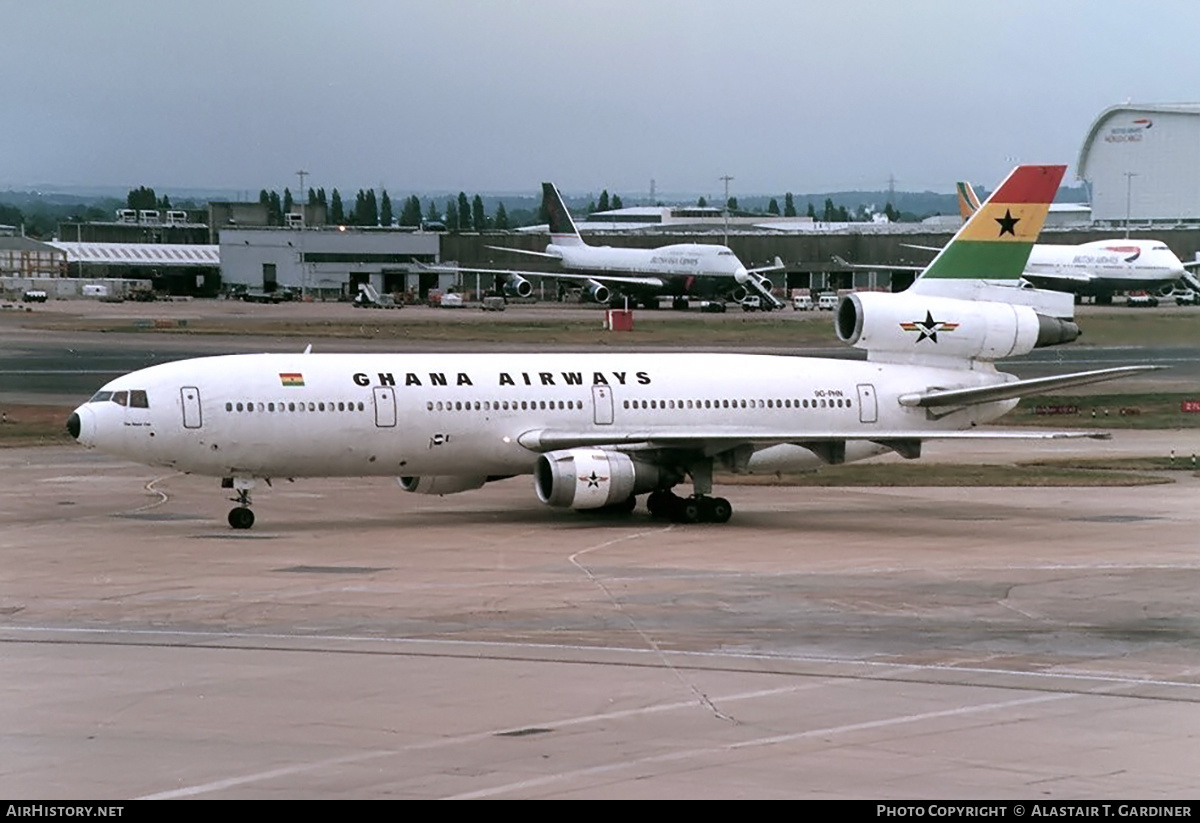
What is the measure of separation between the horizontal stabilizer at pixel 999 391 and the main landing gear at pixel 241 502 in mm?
18641

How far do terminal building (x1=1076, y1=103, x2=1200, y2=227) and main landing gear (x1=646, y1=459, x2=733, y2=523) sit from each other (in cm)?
9768

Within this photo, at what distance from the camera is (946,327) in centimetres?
5009

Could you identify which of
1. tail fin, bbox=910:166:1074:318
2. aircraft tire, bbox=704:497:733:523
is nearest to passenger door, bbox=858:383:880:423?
tail fin, bbox=910:166:1074:318

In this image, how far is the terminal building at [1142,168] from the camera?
5536 inches

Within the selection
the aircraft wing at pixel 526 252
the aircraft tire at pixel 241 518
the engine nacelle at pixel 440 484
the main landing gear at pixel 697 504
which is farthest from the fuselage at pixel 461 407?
the aircraft wing at pixel 526 252

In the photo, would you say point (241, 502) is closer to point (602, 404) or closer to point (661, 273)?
point (602, 404)

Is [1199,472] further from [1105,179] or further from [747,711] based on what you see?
[1105,179]

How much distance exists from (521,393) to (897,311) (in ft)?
38.5

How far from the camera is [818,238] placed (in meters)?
169

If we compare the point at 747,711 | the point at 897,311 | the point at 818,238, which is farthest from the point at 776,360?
the point at 818,238

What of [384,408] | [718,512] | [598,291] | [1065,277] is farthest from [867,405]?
[598,291]

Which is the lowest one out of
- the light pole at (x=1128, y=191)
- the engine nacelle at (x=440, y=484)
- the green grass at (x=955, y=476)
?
the green grass at (x=955, y=476)

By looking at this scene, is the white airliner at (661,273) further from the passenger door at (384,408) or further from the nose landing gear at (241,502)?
the nose landing gear at (241,502)

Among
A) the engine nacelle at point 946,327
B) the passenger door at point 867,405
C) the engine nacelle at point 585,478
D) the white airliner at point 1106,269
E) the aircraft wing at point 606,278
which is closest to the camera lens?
the engine nacelle at point 585,478
